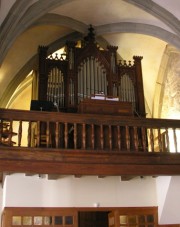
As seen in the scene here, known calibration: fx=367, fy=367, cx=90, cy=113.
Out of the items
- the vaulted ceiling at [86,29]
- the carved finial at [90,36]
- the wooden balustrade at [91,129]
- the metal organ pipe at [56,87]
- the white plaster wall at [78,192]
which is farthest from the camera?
the carved finial at [90,36]

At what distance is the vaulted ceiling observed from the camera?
8641 millimetres

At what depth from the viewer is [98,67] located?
31.9 ft

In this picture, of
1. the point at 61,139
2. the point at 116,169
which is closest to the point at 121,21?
the point at 61,139

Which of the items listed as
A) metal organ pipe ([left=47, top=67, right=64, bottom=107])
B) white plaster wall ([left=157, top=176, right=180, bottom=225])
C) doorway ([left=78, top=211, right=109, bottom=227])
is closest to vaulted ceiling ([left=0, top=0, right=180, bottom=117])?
metal organ pipe ([left=47, top=67, right=64, bottom=107])

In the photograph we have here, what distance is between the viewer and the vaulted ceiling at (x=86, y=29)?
Result: 8.64m

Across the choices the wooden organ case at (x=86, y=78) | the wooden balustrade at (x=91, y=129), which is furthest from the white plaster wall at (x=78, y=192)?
the wooden organ case at (x=86, y=78)

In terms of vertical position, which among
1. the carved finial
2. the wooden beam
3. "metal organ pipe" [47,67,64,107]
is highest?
the carved finial

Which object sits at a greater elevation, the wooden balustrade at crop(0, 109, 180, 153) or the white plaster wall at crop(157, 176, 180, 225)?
the wooden balustrade at crop(0, 109, 180, 153)

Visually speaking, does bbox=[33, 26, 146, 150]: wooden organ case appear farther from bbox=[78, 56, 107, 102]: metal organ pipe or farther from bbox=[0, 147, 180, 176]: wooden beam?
bbox=[0, 147, 180, 176]: wooden beam

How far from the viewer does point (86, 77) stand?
9445mm

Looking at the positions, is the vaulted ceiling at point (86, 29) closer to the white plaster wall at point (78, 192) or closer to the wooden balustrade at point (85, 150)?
the wooden balustrade at point (85, 150)

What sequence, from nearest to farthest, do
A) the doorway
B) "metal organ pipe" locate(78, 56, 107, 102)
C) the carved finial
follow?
1. "metal organ pipe" locate(78, 56, 107, 102)
2. the doorway
3. the carved finial

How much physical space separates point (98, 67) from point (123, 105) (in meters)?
2.74

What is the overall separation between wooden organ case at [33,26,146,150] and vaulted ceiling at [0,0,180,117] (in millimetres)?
740
